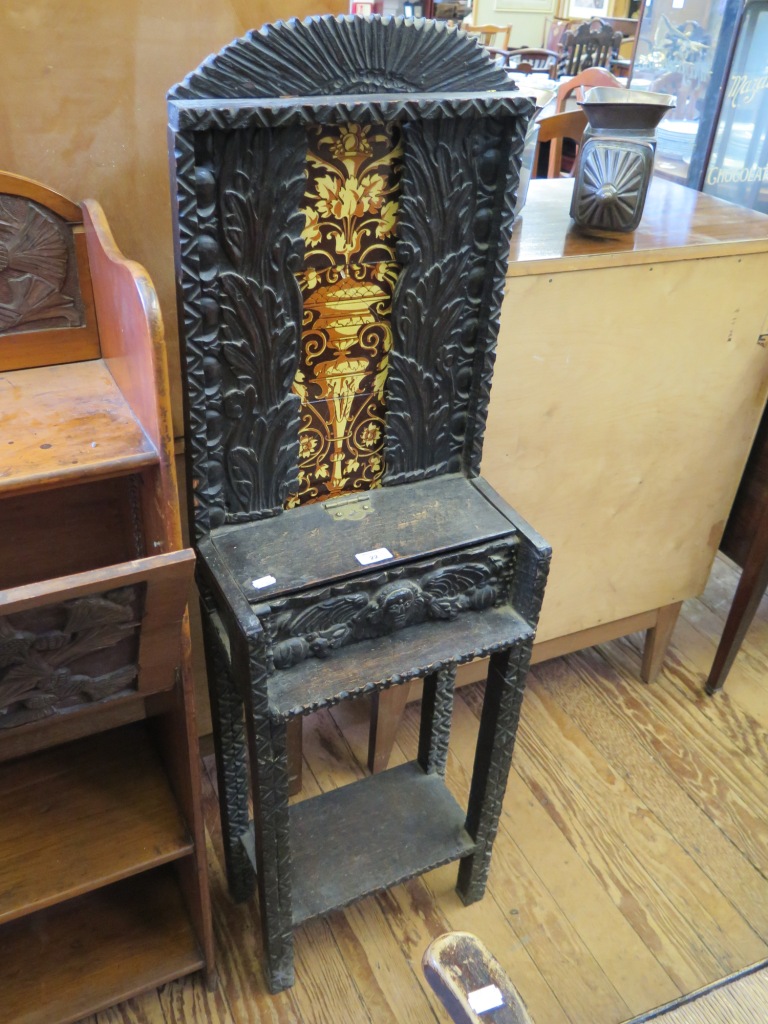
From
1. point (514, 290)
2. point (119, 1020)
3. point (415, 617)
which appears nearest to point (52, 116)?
point (514, 290)

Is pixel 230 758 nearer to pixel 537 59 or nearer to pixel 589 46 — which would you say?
pixel 589 46

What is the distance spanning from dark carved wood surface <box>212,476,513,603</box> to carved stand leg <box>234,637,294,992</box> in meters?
0.11

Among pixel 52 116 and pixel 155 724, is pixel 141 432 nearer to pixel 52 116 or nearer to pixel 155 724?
pixel 52 116

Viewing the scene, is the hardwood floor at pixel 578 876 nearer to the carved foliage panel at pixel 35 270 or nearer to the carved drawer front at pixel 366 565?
the carved drawer front at pixel 366 565

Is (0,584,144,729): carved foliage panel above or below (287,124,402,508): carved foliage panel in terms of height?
below

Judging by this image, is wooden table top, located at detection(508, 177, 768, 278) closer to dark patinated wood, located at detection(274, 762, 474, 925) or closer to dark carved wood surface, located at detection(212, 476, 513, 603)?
dark carved wood surface, located at detection(212, 476, 513, 603)

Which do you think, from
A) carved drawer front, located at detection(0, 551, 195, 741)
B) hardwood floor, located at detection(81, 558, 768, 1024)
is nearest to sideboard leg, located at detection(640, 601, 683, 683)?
hardwood floor, located at detection(81, 558, 768, 1024)

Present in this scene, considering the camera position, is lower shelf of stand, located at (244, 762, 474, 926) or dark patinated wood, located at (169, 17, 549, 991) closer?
dark patinated wood, located at (169, 17, 549, 991)

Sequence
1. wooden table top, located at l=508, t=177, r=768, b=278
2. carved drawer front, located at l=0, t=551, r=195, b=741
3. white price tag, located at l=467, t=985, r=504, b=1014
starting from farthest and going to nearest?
wooden table top, located at l=508, t=177, r=768, b=278 < carved drawer front, located at l=0, t=551, r=195, b=741 < white price tag, located at l=467, t=985, r=504, b=1014

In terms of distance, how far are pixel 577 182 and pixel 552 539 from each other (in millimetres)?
656

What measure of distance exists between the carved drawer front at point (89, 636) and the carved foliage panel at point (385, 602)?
0.50ft

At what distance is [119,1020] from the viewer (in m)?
1.35

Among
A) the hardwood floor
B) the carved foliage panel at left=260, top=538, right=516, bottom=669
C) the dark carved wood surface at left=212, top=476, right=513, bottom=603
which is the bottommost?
the hardwood floor

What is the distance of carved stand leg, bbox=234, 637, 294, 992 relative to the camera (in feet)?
3.49
